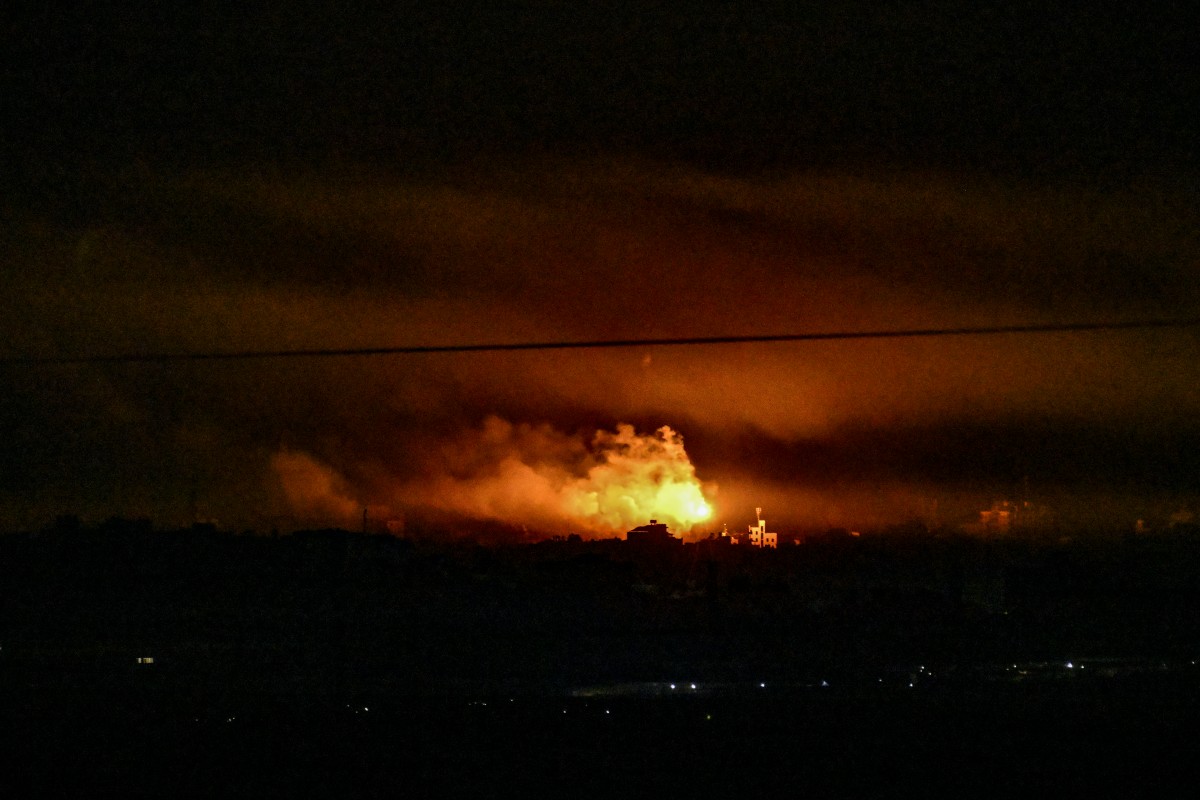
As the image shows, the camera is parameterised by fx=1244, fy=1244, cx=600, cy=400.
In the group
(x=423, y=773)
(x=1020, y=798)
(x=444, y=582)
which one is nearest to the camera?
(x=1020, y=798)

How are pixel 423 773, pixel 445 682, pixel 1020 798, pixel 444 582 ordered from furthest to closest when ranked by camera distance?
pixel 444 582
pixel 445 682
pixel 423 773
pixel 1020 798

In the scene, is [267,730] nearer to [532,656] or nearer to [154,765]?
[154,765]

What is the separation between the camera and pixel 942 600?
16.8m

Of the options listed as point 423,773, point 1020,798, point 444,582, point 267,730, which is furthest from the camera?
point 444,582

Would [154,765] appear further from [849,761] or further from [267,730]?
A: [849,761]

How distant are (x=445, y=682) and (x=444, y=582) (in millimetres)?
1765

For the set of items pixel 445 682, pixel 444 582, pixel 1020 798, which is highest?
pixel 444 582

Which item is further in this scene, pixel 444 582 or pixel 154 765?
pixel 444 582

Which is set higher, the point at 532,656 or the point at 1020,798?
the point at 532,656

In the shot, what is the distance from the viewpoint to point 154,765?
1384 cm

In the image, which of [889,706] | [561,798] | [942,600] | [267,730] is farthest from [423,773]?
[942,600]

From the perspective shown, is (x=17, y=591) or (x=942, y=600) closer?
(x=942, y=600)

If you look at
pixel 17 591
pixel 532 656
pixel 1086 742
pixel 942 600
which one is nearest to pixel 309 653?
pixel 532 656

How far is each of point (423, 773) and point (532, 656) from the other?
136 inches
